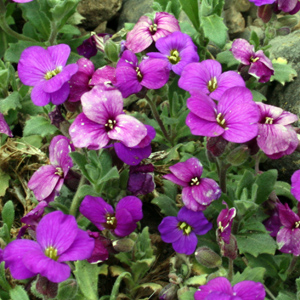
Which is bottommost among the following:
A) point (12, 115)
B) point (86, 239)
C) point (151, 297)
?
point (151, 297)

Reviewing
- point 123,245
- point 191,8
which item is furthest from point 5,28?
point 123,245

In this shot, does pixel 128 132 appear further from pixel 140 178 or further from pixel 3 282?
pixel 3 282

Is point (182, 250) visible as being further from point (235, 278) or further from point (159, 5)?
point (159, 5)

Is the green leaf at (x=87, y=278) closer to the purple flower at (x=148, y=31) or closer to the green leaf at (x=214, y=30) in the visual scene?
the purple flower at (x=148, y=31)

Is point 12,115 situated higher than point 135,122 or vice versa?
point 135,122

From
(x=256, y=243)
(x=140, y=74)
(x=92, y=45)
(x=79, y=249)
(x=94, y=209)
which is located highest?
(x=140, y=74)

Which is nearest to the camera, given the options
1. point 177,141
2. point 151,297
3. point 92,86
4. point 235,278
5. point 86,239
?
point 86,239

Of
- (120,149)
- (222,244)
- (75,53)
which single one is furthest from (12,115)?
(222,244)
